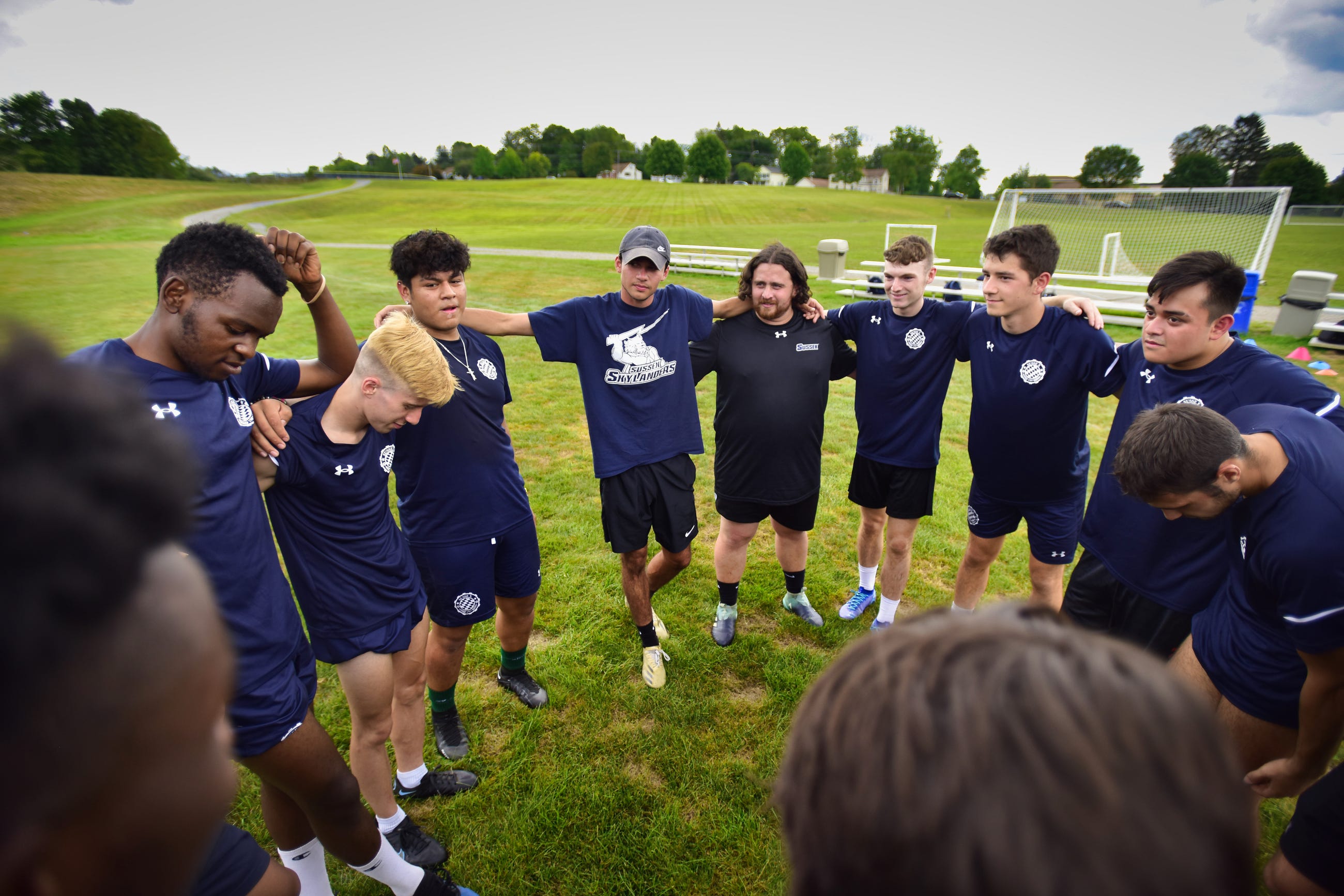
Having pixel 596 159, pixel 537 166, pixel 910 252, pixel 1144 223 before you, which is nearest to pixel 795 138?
pixel 596 159

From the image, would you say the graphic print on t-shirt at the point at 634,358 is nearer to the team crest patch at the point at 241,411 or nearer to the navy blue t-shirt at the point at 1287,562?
the team crest patch at the point at 241,411

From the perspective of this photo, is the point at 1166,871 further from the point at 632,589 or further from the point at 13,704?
the point at 632,589

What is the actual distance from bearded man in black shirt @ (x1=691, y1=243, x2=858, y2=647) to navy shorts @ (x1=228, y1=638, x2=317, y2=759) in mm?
2689

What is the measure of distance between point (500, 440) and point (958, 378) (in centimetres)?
908

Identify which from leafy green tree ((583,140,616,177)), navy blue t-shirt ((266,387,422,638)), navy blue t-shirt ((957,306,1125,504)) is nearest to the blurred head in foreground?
navy blue t-shirt ((266,387,422,638))

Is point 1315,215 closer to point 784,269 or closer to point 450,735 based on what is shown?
point 784,269

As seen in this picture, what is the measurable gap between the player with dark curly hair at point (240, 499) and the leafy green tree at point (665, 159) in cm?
10501

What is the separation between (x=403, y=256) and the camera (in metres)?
2.99

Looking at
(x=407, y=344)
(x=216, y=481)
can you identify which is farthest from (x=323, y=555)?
(x=407, y=344)

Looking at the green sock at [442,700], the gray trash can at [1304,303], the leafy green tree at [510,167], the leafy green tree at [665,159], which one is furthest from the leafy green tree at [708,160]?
the green sock at [442,700]

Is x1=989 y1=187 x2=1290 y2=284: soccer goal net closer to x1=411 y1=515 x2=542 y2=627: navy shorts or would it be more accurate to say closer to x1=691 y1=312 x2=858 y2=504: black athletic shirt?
x1=691 y1=312 x2=858 y2=504: black athletic shirt

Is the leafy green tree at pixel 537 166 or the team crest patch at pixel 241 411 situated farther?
the leafy green tree at pixel 537 166

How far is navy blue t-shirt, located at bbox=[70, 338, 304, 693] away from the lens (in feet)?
6.20

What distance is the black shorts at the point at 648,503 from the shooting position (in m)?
3.79
